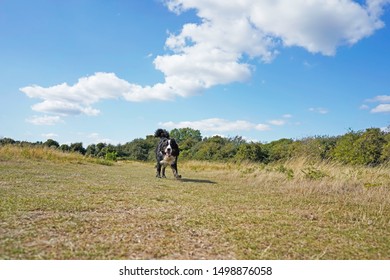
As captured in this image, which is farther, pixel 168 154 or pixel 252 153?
pixel 252 153

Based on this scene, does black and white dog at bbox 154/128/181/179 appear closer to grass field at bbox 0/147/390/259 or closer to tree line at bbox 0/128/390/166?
grass field at bbox 0/147/390/259

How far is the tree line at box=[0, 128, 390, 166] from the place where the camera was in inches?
758

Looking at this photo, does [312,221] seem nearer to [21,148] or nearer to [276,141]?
[21,148]

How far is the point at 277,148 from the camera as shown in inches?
1609

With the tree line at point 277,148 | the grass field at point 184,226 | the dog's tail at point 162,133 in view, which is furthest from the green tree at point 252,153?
the grass field at point 184,226

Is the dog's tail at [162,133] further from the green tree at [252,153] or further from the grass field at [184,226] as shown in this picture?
the green tree at [252,153]

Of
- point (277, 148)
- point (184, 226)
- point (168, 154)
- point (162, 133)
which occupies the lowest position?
point (184, 226)

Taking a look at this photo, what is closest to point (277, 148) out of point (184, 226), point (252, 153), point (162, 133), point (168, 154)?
point (252, 153)

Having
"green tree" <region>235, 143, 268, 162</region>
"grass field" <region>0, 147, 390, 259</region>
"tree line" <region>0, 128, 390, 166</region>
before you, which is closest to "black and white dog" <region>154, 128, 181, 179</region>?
"grass field" <region>0, 147, 390, 259</region>

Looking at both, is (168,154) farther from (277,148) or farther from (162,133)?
(277,148)

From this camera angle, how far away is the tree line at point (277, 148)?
19.2 meters
